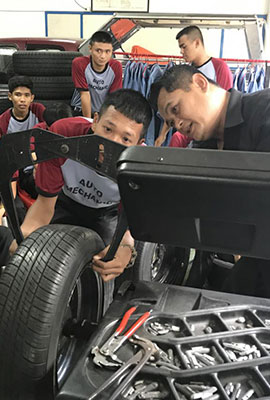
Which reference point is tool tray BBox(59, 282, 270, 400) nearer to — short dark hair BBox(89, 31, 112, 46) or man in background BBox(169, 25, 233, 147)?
man in background BBox(169, 25, 233, 147)

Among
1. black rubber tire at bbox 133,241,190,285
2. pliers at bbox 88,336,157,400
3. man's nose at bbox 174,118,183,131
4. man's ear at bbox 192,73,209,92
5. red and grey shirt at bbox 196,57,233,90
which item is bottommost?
black rubber tire at bbox 133,241,190,285

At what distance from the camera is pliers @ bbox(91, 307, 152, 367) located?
761mm

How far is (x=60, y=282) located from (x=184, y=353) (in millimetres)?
307

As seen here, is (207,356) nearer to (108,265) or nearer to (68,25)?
(108,265)

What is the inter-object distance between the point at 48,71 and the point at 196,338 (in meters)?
3.72

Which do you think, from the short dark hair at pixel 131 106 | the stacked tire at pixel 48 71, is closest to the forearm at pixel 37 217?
the short dark hair at pixel 131 106

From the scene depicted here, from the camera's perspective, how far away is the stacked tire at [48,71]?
3865 millimetres

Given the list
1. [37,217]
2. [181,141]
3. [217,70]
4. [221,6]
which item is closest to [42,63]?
[217,70]

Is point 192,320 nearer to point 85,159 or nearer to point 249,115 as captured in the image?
point 85,159

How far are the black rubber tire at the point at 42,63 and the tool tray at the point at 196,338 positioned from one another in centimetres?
340

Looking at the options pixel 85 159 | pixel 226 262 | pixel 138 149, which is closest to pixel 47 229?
pixel 85 159

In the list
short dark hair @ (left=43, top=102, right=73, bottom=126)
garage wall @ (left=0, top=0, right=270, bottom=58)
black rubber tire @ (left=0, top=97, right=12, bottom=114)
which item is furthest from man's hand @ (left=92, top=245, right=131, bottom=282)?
garage wall @ (left=0, top=0, right=270, bottom=58)

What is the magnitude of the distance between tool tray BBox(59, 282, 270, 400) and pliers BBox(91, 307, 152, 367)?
0.01 m

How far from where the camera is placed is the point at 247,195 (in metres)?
0.60
